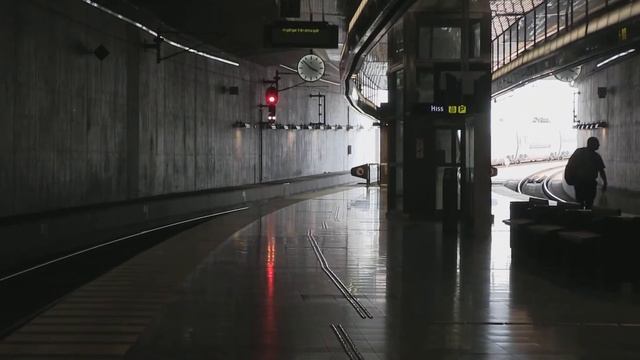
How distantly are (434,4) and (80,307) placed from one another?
12.7 metres

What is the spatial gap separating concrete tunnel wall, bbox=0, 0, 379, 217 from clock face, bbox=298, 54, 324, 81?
2.19 meters

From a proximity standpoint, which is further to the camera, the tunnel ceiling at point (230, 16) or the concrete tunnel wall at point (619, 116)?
the concrete tunnel wall at point (619, 116)

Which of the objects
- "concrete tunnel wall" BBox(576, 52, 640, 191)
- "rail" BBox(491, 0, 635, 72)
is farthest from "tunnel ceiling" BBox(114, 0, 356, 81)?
"concrete tunnel wall" BBox(576, 52, 640, 191)

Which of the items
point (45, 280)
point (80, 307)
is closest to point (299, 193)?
point (45, 280)

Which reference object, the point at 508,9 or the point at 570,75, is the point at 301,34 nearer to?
the point at 508,9

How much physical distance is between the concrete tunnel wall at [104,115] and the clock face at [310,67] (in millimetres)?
2187

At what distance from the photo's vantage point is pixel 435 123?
18.8 m

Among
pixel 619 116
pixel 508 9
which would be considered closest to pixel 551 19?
pixel 508 9

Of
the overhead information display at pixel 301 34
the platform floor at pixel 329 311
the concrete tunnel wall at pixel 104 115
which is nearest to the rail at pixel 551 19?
→ the overhead information display at pixel 301 34

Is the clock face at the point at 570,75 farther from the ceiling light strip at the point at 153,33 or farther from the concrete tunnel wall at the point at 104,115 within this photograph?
the ceiling light strip at the point at 153,33

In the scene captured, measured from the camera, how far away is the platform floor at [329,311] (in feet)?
20.4

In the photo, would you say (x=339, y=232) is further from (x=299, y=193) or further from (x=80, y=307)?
(x=299, y=193)

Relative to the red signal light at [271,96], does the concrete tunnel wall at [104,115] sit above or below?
below

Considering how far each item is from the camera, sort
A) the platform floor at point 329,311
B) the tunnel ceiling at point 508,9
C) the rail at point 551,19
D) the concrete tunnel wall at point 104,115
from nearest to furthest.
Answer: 1. the platform floor at point 329,311
2. the concrete tunnel wall at point 104,115
3. the rail at point 551,19
4. the tunnel ceiling at point 508,9
